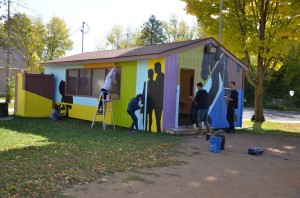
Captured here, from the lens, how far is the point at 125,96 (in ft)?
41.1

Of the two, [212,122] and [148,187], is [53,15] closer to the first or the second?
[212,122]

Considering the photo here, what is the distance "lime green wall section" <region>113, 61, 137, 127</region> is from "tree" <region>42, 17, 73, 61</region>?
26.6 m

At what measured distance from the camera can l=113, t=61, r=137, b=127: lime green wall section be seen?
12.2 m

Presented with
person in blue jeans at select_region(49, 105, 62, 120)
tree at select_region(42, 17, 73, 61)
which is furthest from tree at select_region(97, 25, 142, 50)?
person in blue jeans at select_region(49, 105, 62, 120)

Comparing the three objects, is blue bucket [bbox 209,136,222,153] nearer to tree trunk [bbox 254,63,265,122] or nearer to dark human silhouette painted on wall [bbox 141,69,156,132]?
dark human silhouette painted on wall [bbox 141,69,156,132]

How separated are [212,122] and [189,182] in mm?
7576

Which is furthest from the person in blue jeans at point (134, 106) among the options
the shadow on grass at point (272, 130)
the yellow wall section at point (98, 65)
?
the shadow on grass at point (272, 130)

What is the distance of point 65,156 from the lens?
6902 millimetres

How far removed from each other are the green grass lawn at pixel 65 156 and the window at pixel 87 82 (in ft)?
9.09

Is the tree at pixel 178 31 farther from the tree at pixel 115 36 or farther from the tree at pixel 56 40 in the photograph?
the tree at pixel 56 40

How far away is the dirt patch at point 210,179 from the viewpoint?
4.97 metres

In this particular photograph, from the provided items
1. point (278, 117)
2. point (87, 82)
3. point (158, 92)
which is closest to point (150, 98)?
point (158, 92)

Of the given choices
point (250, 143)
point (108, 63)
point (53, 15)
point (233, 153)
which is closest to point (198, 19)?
point (108, 63)

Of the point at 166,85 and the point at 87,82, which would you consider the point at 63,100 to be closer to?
the point at 87,82
